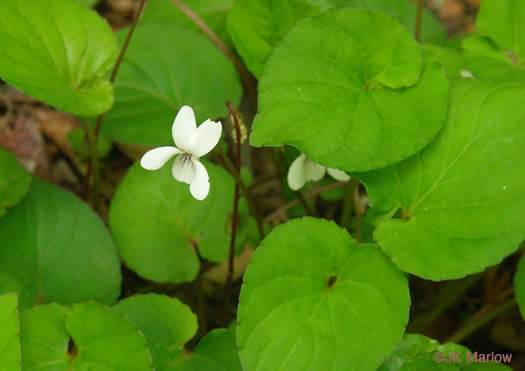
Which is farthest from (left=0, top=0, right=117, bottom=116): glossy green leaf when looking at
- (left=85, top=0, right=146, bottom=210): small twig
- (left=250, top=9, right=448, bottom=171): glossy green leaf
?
(left=250, top=9, right=448, bottom=171): glossy green leaf

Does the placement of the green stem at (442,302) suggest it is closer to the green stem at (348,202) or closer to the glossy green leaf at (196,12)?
the green stem at (348,202)

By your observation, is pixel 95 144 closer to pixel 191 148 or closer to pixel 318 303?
pixel 191 148

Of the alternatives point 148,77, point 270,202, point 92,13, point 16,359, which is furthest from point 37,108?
point 16,359

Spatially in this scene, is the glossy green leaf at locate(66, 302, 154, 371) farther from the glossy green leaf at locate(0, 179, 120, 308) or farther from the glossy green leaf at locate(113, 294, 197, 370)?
the glossy green leaf at locate(0, 179, 120, 308)

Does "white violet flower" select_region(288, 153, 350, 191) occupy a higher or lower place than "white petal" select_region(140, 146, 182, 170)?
lower

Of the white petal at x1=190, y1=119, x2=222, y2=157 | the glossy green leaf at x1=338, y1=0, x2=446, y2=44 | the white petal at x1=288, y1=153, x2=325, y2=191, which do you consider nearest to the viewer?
the white petal at x1=190, y1=119, x2=222, y2=157

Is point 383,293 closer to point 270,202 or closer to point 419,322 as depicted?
point 419,322
